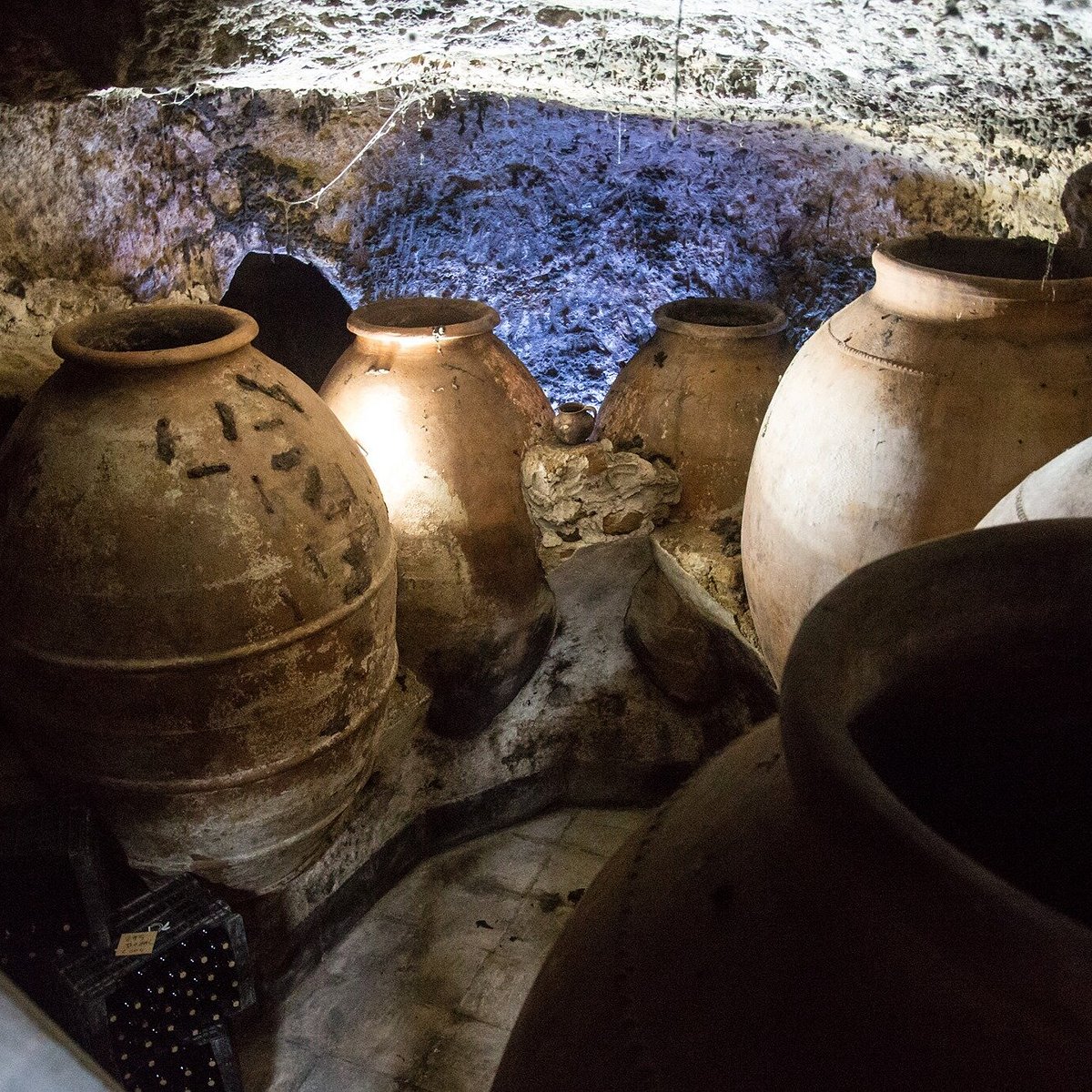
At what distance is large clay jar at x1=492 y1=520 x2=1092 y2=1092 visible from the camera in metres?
0.77

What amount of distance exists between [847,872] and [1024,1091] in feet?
0.70

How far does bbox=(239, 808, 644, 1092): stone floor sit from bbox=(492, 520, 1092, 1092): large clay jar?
2.09 meters

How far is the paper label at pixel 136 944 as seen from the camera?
258 cm

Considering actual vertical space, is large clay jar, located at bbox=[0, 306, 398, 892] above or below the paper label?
above

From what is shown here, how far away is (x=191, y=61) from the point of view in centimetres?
318

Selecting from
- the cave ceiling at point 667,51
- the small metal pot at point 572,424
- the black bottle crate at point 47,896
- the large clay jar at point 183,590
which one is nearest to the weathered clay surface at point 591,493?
the small metal pot at point 572,424

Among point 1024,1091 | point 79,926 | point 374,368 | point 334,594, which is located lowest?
point 79,926

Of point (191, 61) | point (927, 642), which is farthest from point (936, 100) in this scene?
point (927, 642)

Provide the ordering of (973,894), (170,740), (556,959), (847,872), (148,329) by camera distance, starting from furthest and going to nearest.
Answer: (148,329), (170,740), (556,959), (847,872), (973,894)

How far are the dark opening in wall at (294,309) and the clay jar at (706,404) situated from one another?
251 centimetres

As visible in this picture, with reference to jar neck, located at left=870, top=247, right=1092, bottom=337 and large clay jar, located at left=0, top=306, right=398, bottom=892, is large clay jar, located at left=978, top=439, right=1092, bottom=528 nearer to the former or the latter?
jar neck, located at left=870, top=247, right=1092, bottom=337

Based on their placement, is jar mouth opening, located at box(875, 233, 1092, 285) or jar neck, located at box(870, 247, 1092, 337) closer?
jar neck, located at box(870, 247, 1092, 337)

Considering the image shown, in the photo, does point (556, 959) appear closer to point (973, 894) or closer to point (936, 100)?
point (973, 894)

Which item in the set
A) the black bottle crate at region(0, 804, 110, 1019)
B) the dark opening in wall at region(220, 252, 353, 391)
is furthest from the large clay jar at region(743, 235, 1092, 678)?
the dark opening in wall at region(220, 252, 353, 391)
